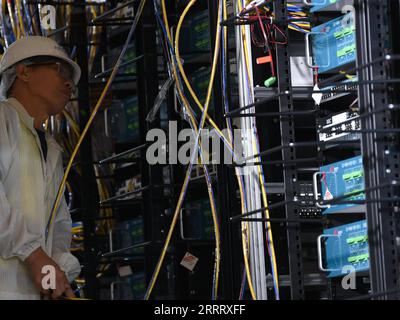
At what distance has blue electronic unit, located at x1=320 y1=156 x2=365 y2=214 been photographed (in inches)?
182

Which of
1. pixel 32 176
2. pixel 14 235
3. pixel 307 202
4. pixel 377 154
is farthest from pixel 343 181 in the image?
pixel 14 235

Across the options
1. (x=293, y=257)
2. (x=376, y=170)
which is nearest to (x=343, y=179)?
(x=293, y=257)

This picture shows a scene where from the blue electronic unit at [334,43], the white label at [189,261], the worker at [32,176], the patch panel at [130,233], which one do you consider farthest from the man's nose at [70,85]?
the patch panel at [130,233]

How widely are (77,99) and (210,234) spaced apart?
4.33ft

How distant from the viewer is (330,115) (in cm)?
514

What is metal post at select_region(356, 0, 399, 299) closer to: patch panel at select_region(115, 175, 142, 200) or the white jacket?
the white jacket

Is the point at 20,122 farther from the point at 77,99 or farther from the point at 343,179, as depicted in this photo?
the point at 77,99

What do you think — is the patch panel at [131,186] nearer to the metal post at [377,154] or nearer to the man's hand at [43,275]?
the man's hand at [43,275]

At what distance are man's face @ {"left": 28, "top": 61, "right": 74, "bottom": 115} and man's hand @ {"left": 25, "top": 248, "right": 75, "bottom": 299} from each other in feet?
2.30

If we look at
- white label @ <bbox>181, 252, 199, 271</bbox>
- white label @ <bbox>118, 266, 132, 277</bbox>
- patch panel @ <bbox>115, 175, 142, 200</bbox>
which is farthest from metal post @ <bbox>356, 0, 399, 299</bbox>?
white label @ <bbox>118, 266, 132, 277</bbox>

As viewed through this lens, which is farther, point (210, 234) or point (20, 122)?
point (210, 234)

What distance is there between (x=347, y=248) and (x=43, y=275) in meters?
1.35

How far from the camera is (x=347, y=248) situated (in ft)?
15.4
